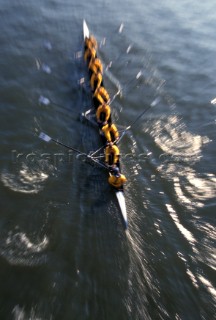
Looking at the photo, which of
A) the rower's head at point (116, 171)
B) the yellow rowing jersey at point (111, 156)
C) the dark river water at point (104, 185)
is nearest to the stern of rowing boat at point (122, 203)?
the dark river water at point (104, 185)

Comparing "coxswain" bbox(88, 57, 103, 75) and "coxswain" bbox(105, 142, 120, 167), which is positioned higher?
"coxswain" bbox(88, 57, 103, 75)

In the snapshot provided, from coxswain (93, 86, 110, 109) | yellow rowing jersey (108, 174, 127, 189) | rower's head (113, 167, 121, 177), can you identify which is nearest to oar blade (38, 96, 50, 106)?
coxswain (93, 86, 110, 109)

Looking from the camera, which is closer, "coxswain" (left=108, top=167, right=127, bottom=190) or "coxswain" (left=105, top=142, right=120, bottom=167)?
"coxswain" (left=108, top=167, right=127, bottom=190)

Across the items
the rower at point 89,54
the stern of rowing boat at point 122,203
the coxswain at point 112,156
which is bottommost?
the stern of rowing boat at point 122,203

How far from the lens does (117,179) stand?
13258 mm

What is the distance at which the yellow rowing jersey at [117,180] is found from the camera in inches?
522

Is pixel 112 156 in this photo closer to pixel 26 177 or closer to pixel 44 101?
pixel 26 177

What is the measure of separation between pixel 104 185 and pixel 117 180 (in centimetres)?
91

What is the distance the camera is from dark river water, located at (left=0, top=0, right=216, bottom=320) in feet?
35.3

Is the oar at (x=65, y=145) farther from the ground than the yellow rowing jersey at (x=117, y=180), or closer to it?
farther from the ground

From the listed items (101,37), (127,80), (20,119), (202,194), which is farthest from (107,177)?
(101,37)

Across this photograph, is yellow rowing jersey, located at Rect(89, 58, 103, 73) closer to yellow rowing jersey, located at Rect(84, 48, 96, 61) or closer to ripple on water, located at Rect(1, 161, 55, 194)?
yellow rowing jersey, located at Rect(84, 48, 96, 61)

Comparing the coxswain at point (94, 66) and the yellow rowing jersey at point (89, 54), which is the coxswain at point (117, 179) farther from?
the yellow rowing jersey at point (89, 54)

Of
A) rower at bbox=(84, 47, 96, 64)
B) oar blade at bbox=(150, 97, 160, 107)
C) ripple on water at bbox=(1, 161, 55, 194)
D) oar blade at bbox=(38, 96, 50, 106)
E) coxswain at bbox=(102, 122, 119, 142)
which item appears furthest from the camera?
rower at bbox=(84, 47, 96, 64)
